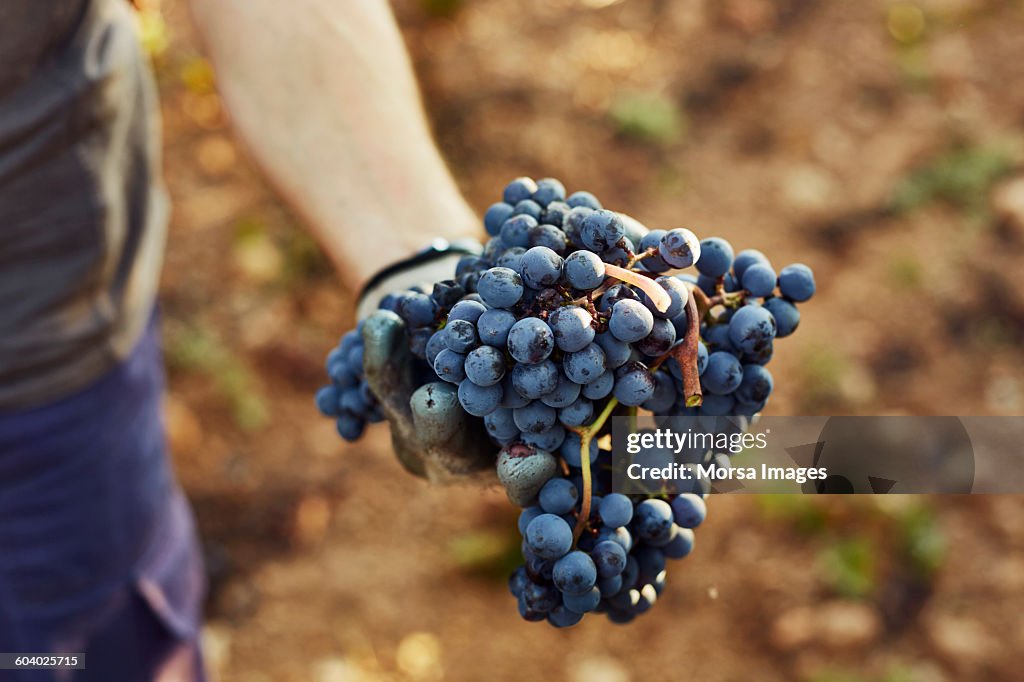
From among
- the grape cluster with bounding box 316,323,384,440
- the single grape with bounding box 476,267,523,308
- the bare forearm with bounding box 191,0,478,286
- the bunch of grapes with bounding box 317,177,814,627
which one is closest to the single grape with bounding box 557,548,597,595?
the bunch of grapes with bounding box 317,177,814,627

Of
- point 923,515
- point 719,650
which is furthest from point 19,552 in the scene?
point 923,515

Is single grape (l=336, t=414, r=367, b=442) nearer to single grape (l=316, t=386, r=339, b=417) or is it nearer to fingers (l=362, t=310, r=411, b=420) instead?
single grape (l=316, t=386, r=339, b=417)

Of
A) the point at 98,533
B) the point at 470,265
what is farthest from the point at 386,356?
the point at 98,533

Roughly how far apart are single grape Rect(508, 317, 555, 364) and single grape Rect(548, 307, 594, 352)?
0.01m

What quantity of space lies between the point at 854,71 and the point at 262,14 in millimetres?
3173

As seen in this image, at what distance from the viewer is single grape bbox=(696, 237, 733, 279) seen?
3.78 ft

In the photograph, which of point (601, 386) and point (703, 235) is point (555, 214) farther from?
point (703, 235)

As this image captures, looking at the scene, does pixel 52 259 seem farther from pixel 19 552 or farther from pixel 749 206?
pixel 749 206

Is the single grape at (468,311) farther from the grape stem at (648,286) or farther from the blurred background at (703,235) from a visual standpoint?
the blurred background at (703,235)

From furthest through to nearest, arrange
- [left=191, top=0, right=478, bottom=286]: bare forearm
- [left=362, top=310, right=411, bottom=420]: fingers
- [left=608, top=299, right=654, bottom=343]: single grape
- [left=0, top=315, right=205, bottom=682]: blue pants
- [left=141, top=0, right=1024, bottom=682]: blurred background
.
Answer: [left=141, top=0, right=1024, bottom=682]: blurred background, [left=0, top=315, right=205, bottom=682]: blue pants, [left=191, top=0, right=478, bottom=286]: bare forearm, [left=362, top=310, right=411, bottom=420]: fingers, [left=608, top=299, right=654, bottom=343]: single grape

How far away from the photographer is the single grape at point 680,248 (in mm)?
1022

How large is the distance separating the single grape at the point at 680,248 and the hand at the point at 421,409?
0.32m

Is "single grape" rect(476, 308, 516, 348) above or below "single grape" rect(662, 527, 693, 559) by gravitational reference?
above

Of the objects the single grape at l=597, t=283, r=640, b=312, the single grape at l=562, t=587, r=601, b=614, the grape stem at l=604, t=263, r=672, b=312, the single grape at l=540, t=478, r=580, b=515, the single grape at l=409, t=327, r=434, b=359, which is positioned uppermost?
the grape stem at l=604, t=263, r=672, b=312
